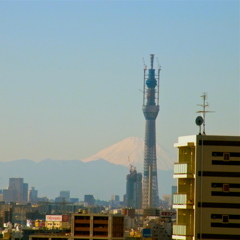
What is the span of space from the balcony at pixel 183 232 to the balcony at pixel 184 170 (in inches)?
71.9

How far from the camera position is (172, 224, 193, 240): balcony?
38.2m

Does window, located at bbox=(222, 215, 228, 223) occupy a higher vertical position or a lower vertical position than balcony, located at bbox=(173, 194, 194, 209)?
lower

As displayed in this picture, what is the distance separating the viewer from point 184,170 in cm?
3859

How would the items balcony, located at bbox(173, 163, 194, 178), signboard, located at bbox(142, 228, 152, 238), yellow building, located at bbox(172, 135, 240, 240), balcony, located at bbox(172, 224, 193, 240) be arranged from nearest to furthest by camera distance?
yellow building, located at bbox(172, 135, 240, 240) → balcony, located at bbox(172, 224, 193, 240) → balcony, located at bbox(173, 163, 194, 178) → signboard, located at bbox(142, 228, 152, 238)

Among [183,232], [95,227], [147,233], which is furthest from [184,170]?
[147,233]

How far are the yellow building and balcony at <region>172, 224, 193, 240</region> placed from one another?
4 cm

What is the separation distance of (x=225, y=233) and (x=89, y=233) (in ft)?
261

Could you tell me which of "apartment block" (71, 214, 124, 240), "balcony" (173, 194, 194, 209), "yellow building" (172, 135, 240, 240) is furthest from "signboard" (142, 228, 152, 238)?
"yellow building" (172, 135, 240, 240)

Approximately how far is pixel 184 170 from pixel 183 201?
43.6 inches

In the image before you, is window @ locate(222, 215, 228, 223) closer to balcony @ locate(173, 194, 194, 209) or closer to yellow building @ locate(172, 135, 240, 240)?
yellow building @ locate(172, 135, 240, 240)

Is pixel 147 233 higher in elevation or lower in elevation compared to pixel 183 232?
higher

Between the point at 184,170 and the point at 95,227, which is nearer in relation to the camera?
the point at 184,170

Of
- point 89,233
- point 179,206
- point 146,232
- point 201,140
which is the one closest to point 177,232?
point 179,206

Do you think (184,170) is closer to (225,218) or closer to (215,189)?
(215,189)
